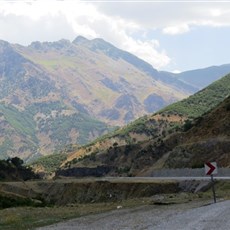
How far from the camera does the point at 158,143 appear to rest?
160375 millimetres


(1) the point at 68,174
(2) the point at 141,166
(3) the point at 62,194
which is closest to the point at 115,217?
(3) the point at 62,194

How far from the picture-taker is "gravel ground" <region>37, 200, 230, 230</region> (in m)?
27.2

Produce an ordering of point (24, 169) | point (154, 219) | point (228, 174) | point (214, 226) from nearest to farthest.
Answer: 1. point (214, 226)
2. point (154, 219)
3. point (228, 174)
4. point (24, 169)

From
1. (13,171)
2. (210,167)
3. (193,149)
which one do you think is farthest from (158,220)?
(13,171)

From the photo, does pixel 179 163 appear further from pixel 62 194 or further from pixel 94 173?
pixel 94 173

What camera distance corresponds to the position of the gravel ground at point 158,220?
89.4 feet

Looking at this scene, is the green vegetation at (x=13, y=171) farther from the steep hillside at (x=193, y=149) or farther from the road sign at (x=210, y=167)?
the road sign at (x=210, y=167)

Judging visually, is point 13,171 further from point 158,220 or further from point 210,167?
point 158,220

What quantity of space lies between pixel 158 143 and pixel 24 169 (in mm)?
45614

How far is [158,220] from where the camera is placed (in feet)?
101

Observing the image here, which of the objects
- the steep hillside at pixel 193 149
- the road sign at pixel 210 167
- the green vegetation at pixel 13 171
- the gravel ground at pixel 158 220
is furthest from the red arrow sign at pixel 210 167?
the green vegetation at pixel 13 171

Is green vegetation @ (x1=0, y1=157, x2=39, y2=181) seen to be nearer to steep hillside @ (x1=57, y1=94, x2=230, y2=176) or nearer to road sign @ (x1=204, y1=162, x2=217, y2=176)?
steep hillside @ (x1=57, y1=94, x2=230, y2=176)

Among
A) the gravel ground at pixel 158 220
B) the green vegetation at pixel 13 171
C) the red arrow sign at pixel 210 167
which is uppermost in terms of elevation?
the red arrow sign at pixel 210 167

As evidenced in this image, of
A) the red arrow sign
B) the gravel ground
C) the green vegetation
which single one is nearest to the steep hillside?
the green vegetation
